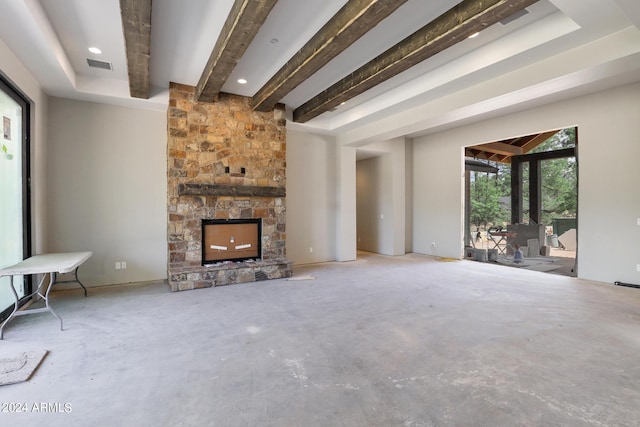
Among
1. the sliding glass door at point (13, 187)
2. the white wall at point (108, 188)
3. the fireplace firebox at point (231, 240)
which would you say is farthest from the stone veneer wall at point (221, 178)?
the sliding glass door at point (13, 187)

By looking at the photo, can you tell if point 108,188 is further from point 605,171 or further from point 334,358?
point 605,171

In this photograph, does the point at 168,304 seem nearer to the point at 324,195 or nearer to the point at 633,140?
the point at 324,195

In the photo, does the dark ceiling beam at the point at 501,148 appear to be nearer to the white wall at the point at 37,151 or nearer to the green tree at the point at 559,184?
the green tree at the point at 559,184

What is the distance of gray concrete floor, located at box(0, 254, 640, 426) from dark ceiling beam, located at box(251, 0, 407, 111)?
9.50 ft

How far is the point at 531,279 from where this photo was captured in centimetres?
529

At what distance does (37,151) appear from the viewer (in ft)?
13.5

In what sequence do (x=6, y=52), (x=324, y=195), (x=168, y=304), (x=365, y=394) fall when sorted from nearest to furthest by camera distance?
(x=365, y=394), (x=6, y=52), (x=168, y=304), (x=324, y=195)

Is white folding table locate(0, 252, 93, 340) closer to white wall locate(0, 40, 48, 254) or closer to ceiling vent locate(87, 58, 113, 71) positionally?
white wall locate(0, 40, 48, 254)

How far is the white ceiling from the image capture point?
9.56ft

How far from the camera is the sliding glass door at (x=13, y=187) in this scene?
3.41 m

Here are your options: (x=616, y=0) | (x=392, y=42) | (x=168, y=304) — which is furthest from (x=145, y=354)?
(x=616, y=0)

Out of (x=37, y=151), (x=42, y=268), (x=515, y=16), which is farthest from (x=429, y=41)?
(x=37, y=151)

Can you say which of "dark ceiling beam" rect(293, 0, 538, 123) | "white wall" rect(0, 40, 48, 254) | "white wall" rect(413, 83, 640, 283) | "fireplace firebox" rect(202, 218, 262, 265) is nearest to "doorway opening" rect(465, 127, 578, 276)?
"white wall" rect(413, 83, 640, 283)

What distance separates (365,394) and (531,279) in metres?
4.60
